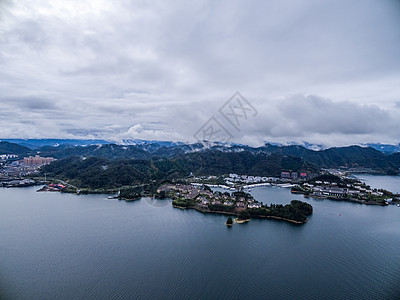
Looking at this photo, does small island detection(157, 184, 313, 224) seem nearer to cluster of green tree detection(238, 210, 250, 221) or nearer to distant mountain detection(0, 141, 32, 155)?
cluster of green tree detection(238, 210, 250, 221)

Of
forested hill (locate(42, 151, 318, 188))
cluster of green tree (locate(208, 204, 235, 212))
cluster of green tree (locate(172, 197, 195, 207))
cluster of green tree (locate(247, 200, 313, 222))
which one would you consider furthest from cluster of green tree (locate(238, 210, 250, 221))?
forested hill (locate(42, 151, 318, 188))

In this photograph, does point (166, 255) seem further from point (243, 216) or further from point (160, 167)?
point (160, 167)

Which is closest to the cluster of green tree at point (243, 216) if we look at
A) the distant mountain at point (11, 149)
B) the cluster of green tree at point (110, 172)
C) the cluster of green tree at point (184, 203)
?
the cluster of green tree at point (184, 203)

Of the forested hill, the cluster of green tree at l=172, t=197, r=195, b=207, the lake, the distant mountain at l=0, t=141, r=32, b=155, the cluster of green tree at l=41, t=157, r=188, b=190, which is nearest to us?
the lake

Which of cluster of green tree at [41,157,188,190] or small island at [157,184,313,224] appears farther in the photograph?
cluster of green tree at [41,157,188,190]

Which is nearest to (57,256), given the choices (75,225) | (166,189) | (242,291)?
(75,225)

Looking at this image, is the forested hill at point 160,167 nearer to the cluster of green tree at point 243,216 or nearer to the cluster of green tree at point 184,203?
the cluster of green tree at point 184,203

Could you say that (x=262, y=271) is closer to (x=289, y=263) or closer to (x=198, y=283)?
(x=289, y=263)

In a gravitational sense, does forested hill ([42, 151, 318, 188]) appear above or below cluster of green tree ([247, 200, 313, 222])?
above

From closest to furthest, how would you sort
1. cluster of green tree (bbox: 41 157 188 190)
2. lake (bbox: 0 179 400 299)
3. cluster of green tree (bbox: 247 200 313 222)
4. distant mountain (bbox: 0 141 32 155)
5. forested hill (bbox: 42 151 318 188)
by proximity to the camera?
lake (bbox: 0 179 400 299) → cluster of green tree (bbox: 247 200 313 222) → cluster of green tree (bbox: 41 157 188 190) → forested hill (bbox: 42 151 318 188) → distant mountain (bbox: 0 141 32 155)
